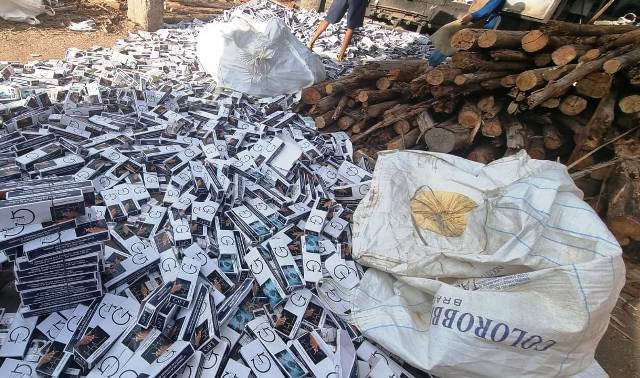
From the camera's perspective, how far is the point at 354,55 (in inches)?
243

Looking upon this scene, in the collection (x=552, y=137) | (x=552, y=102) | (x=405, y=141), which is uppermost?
(x=552, y=102)

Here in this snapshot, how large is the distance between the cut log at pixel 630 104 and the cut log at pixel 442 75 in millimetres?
1242

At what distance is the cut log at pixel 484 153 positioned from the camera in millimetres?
3303

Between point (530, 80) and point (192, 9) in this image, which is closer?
point (530, 80)

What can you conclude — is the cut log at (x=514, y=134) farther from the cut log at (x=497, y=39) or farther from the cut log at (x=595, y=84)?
the cut log at (x=497, y=39)

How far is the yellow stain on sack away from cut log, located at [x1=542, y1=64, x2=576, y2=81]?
4.31 ft

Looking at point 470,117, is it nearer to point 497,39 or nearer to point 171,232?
point 497,39

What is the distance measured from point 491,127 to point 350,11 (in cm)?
321

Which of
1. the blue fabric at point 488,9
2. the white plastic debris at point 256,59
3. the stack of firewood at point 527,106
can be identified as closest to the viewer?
the stack of firewood at point 527,106

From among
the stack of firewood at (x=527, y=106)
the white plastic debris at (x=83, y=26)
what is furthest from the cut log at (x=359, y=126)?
the white plastic debris at (x=83, y=26)

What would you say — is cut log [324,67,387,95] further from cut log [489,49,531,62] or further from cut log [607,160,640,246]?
cut log [607,160,640,246]

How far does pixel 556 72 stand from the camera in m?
2.96

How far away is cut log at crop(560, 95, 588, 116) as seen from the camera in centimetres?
300

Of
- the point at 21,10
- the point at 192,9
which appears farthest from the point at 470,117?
the point at 21,10
